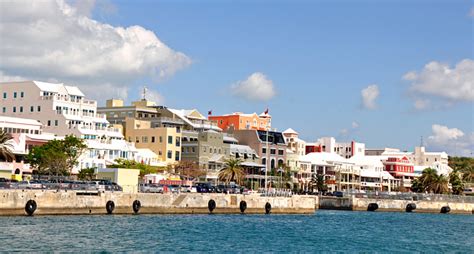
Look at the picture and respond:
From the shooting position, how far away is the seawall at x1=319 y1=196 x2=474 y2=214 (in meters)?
136

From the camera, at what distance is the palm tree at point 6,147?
10344cm

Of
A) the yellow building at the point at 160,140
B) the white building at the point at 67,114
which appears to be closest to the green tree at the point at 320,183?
the yellow building at the point at 160,140

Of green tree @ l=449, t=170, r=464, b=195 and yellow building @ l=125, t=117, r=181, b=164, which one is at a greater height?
yellow building @ l=125, t=117, r=181, b=164

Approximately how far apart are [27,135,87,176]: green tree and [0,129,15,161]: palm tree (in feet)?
9.33

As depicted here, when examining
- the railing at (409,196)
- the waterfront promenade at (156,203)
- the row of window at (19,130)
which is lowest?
the waterfront promenade at (156,203)

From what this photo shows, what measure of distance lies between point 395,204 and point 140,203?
6452 centimetres

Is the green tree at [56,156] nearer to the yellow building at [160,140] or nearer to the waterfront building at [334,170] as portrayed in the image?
the yellow building at [160,140]

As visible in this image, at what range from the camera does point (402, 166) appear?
19925 centimetres

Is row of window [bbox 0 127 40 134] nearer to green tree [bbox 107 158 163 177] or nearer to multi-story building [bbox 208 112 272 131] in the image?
green tree [bbox 107 158 163 177]

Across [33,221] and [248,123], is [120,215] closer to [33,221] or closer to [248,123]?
[33,221]

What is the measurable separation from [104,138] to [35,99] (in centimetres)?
1316

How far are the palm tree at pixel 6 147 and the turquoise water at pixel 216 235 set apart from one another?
1057 inches

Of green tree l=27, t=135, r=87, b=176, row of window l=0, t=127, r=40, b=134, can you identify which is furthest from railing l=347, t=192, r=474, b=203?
row of window l=0, t=127, r=40, b=134

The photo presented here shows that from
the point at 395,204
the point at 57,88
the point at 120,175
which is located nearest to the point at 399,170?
the point at 395,204
